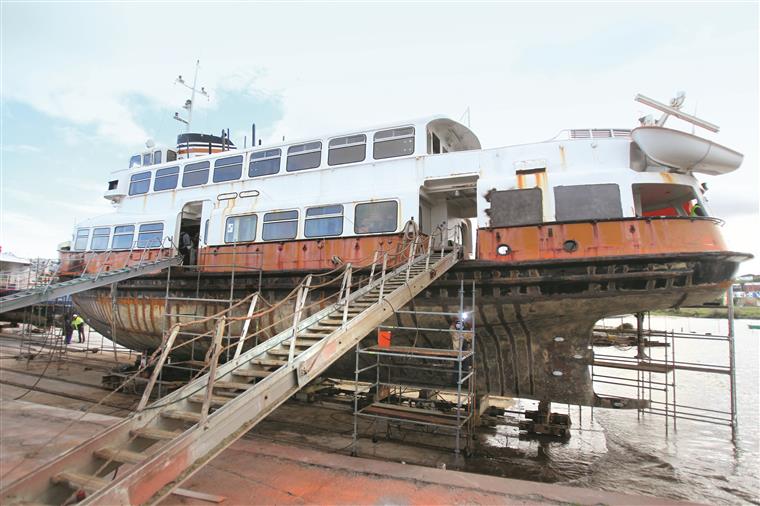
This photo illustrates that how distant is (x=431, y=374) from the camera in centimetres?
835

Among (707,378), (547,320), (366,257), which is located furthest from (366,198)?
(707,378)

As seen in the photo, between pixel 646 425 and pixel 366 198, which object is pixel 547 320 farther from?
pixel 646 425

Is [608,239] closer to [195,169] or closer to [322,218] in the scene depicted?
[322,218]

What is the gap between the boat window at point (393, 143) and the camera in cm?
906

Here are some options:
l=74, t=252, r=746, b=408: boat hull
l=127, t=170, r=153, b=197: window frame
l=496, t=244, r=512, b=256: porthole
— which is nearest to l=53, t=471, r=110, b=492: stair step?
l=74, t=252, r=746, b=408: boat hull

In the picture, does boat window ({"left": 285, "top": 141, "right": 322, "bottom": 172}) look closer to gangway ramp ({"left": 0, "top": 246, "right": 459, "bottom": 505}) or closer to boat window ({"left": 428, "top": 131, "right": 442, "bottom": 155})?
boat window ({"left": 428, "top": 131, "right": 442, "bottom": 155})

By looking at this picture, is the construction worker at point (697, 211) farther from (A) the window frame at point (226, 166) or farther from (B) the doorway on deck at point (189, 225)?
(B) the doorway on deck at point (189, 225)

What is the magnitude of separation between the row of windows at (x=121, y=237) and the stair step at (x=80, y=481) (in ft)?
29.9

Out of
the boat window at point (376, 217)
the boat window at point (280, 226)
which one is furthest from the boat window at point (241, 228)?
the boat window at point (376, 217)

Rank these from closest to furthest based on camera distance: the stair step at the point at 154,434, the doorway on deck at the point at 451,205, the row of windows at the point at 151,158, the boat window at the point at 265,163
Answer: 1. the stair step at the point at 154,434
2. the doorway on deck at the point at 451,205
3. the boat window at the point at 265,163
4. the row of windows at the point at 151,158

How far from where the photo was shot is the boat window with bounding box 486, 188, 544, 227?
7562 millimetres

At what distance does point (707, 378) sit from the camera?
18.7 meters

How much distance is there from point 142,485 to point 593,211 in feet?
23.8

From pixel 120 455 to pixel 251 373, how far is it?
145cm
